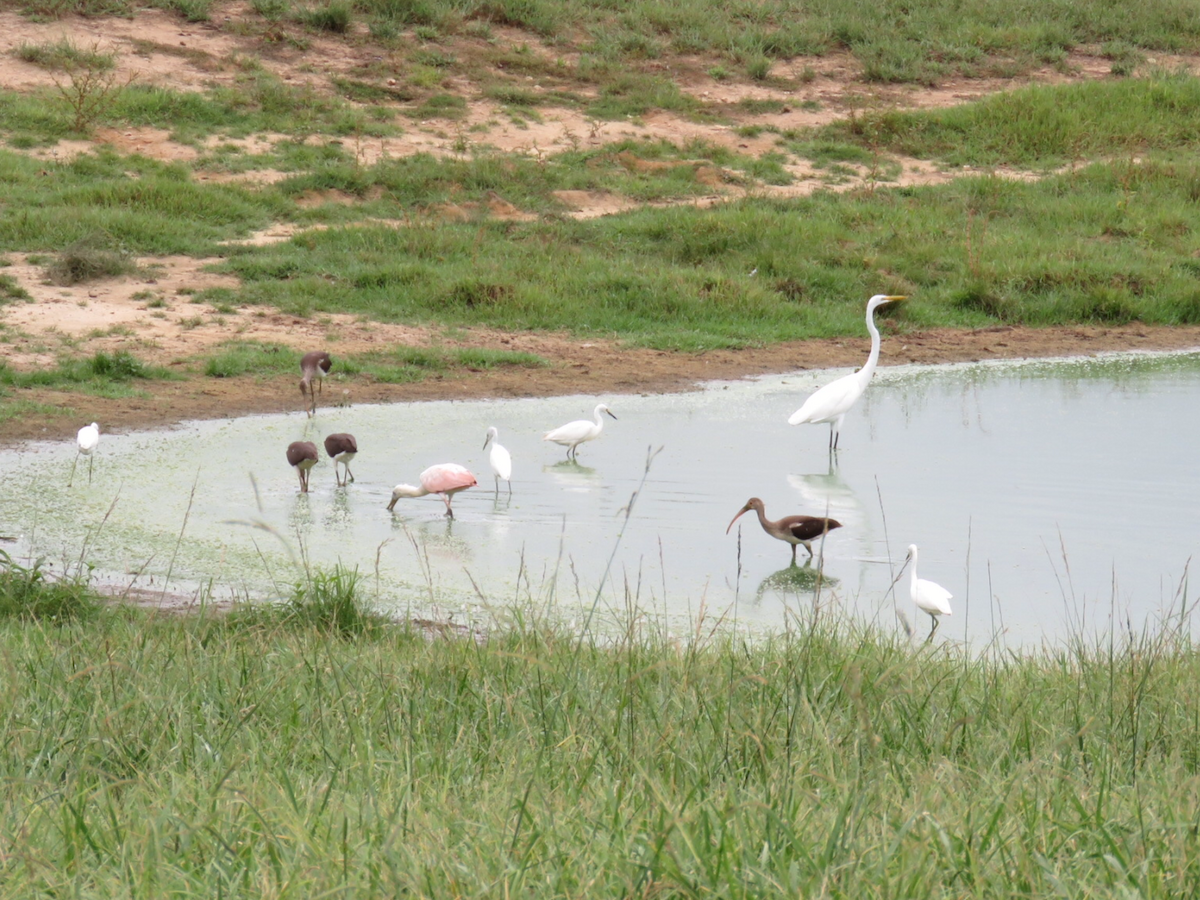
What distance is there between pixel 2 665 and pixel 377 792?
1.71 m

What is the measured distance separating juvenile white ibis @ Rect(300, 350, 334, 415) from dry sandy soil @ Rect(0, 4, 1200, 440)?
8.3 inches

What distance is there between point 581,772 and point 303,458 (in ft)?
17.7

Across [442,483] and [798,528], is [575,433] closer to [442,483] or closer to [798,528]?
[442,483]

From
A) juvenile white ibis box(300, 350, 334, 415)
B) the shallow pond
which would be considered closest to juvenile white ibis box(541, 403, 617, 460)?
the shallow pond

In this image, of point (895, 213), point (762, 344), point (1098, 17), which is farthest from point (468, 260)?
point (1098, 17)

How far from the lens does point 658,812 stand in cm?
243

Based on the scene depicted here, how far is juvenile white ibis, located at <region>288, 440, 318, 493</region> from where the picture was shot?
800 cm

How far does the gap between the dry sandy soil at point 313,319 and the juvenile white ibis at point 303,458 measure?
2.23 meters

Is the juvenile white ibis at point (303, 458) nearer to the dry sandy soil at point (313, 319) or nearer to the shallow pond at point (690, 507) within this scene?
the shallow pond at point (690, 507)

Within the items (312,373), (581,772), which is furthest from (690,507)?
(581,772)

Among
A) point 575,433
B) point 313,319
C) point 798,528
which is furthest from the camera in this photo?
point 313,319

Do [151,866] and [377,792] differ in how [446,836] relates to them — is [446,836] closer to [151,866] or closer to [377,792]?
[377,792]

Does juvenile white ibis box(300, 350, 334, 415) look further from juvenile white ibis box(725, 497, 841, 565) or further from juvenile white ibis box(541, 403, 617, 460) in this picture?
juvenile white ibis box(725, 497, 841, 565)

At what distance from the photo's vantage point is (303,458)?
8.00 m
